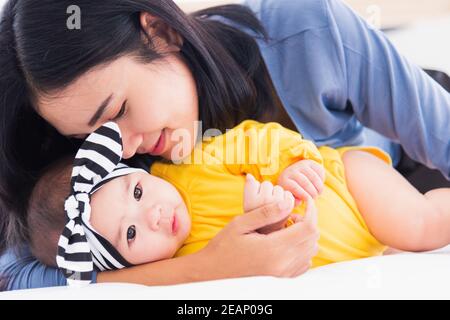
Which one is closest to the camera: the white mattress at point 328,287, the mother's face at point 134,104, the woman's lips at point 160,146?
the white mattress at point 328,287

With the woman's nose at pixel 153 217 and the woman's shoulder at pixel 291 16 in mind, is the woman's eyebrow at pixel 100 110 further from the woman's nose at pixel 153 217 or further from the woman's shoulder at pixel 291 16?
the woman's shoulder at pixel 291 16

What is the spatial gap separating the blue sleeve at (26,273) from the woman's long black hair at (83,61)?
0.04 metres

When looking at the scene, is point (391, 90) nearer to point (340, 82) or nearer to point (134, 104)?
point (340, 82)

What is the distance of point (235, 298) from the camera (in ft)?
2.49

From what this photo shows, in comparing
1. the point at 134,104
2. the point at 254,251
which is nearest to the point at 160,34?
the point at 134,104

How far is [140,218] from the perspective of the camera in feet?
2.99

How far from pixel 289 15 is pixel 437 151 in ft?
1.14

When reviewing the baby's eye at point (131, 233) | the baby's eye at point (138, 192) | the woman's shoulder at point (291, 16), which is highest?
the woman's shoulder at point (291, 16)

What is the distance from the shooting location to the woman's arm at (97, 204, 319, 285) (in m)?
0.84

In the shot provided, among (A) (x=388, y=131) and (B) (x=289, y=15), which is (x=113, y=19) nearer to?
(B) (x=289, y=15)

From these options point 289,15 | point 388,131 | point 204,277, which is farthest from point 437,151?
point 204,277

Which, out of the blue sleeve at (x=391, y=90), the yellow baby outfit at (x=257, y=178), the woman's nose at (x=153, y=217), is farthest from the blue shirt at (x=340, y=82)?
the woman's nose at (x=153, y=217)

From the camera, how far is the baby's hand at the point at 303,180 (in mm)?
880

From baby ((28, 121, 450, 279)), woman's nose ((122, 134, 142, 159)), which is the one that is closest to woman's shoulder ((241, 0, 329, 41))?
baby ((28, 121, 450, 279))
